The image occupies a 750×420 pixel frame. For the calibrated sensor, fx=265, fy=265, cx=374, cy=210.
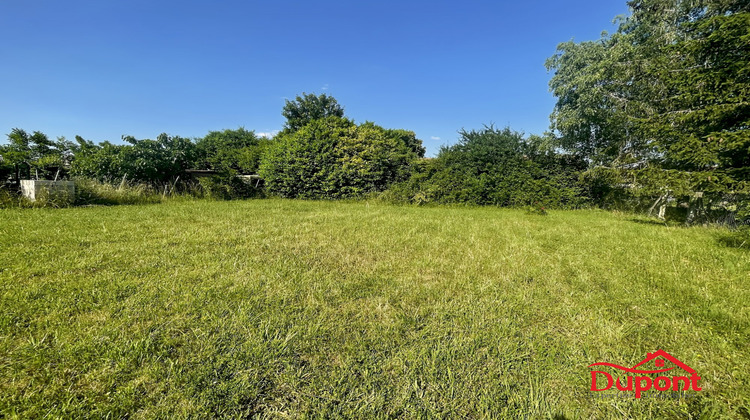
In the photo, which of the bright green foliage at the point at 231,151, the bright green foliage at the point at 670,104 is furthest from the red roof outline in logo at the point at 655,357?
the bright green foliage at the point at 231,151

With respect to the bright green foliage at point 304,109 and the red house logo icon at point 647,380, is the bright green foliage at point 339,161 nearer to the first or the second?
the red house logo icon at point 647,380

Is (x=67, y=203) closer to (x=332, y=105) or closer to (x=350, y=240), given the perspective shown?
(x=350, y=240)

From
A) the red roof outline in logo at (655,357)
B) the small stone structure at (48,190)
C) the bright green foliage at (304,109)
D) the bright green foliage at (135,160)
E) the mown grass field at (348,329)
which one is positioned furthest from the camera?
the bright green foliage at (304,109)

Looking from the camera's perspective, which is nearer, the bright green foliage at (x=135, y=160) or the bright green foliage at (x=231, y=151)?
the bright green foliage at (x=135, y=160)

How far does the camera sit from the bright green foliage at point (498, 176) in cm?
934

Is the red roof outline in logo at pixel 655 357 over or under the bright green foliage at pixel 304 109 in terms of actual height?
under

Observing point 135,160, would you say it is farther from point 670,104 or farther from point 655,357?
point 670,104

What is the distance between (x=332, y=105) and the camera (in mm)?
27516

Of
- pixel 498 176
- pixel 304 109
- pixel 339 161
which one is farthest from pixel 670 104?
pixel 304 109

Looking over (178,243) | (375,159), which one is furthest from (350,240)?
(375,159)

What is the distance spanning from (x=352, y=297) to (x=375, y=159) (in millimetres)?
8649

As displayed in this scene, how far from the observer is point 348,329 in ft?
5.78

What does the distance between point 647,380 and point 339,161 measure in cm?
1015

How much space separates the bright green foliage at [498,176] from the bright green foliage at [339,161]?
1.04 meters
